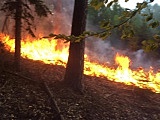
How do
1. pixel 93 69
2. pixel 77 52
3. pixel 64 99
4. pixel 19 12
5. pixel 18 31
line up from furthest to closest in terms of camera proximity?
pixel 93 69
pixel 18 31
pixel 19 12
pixel 77 52
pixel 64 99

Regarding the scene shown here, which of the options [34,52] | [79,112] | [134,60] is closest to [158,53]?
[134,60]

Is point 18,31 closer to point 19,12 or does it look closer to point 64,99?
point 19,12

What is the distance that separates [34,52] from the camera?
15.2 meters

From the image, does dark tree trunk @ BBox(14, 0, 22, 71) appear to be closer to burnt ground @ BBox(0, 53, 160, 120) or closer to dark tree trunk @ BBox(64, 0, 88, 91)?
burnt ground @ BBox(0, 53, 160, 120)

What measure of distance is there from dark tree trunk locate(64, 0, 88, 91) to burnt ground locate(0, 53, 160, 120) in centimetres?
39

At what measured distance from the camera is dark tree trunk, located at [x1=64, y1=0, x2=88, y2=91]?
9219 millimetres

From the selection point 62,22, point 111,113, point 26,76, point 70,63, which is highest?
point 62,22

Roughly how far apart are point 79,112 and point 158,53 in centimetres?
1674

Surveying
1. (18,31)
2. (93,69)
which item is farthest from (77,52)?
(93,69)

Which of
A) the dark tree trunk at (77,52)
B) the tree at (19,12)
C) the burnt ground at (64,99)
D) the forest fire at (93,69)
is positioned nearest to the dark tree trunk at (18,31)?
the tree at (19,12)

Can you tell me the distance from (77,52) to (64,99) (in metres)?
1.78

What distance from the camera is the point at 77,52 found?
9.45 metres


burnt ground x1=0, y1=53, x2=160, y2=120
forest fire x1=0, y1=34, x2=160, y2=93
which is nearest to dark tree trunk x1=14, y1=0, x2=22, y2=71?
burnt ground x1=0, y1=53, x2=160, y2=120

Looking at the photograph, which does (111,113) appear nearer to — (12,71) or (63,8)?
(12,71)
